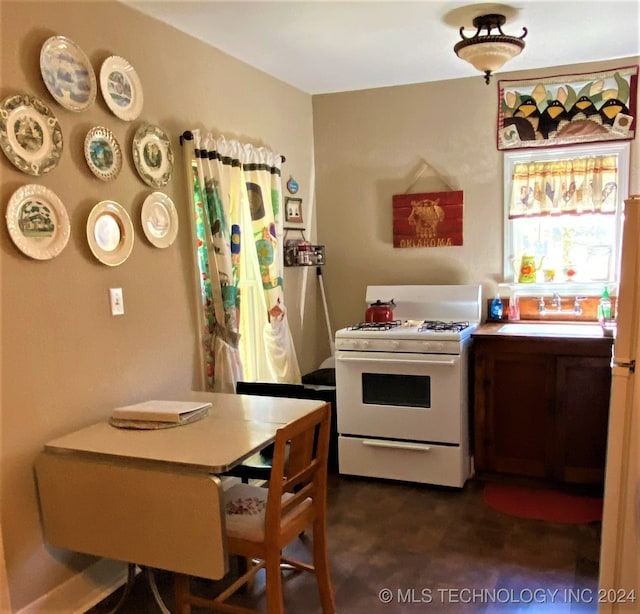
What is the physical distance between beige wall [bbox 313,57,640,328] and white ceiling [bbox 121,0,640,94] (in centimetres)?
25

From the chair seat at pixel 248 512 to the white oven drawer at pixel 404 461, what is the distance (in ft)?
4.09

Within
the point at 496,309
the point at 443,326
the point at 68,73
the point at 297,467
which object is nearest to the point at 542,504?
the point at 443,326

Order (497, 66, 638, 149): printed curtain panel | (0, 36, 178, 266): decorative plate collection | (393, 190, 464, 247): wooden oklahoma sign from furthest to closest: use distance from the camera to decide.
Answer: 1. (393, 190, 464, 247): wooden oklahoma sign
2. (497, 66, 638, 149): printed curtain panel
3. (0, 36, 178, 266): decorative plate collection

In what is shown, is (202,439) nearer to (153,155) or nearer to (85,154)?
(85,154)

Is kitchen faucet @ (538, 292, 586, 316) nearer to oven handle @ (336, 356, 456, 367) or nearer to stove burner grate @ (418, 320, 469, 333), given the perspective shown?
stove burner grate @ (418, 320, 469, 333)

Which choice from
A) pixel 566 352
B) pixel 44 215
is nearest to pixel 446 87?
pixel 566 352

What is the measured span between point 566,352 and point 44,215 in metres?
2.61

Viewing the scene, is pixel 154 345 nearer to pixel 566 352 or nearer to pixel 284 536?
pixel 284 536

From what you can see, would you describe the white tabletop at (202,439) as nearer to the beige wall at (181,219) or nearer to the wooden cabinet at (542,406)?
the beige wall at (181,219)

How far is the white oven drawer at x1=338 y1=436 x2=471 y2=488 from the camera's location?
10.8ft

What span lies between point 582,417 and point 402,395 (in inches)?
38.0

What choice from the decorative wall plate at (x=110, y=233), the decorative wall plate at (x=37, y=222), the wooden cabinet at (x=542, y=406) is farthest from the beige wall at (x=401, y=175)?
the decorative wall plate at (x=37, y=222)

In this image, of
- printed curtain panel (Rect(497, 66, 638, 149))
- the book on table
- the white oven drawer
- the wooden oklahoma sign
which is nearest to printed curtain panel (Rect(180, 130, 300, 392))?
the white oven drawer

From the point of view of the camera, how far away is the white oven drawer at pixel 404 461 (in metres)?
3.31
